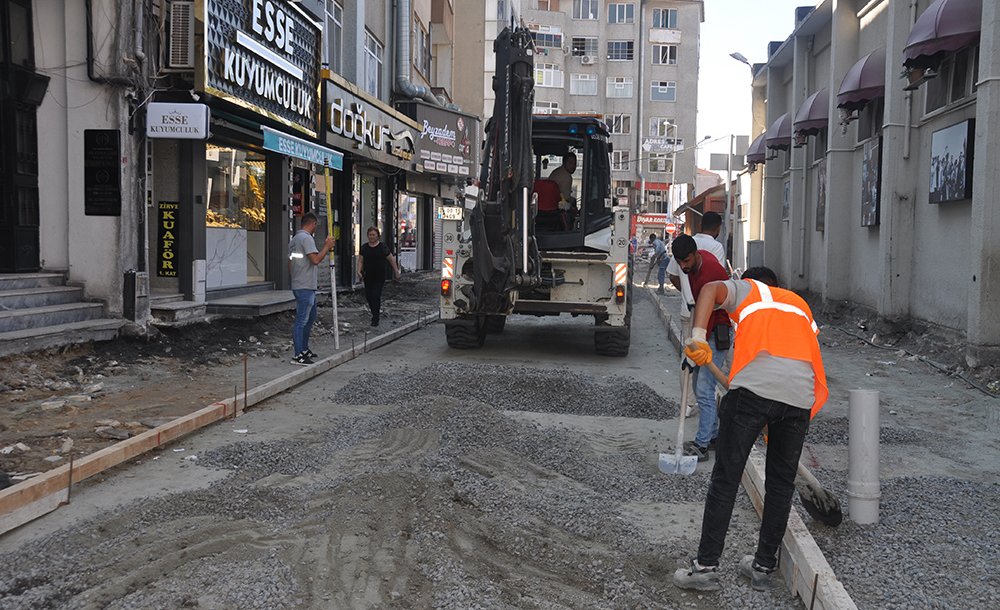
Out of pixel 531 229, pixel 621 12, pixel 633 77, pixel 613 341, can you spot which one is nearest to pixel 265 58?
pixel 531 229

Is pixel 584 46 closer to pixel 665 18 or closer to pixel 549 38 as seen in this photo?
pixel 549 38

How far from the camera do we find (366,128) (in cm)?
1988

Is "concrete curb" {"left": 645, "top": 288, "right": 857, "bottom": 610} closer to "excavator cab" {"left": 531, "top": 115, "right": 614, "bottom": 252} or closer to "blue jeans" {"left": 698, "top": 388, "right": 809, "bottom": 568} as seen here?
"blue jeans" {"left": 698, "top": 388, "right": 809, "bottom": 568}

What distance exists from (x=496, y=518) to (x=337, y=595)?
4.51 ft

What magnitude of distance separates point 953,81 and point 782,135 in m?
11.7

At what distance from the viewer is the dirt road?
411 centimetres

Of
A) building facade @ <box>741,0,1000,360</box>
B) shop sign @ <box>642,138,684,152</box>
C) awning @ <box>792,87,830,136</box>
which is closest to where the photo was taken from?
building facade @ <box>741,0,1000,360</box>

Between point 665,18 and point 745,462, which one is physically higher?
point 665,18

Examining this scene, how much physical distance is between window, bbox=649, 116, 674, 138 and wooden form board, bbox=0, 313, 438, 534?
55836 mm

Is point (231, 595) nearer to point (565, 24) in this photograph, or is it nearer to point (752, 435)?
point (752, 435)

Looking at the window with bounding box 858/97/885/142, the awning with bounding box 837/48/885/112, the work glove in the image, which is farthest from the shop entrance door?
the window with bounding box 858/97/885/142

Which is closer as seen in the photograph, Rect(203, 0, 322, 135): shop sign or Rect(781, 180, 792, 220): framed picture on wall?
Rect(203, 0, 322, 135): shop sign

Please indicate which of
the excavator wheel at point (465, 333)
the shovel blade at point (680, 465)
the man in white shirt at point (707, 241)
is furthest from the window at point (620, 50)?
the shovel blade at point (680, 465)

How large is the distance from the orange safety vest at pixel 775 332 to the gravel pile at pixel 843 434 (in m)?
3.39
